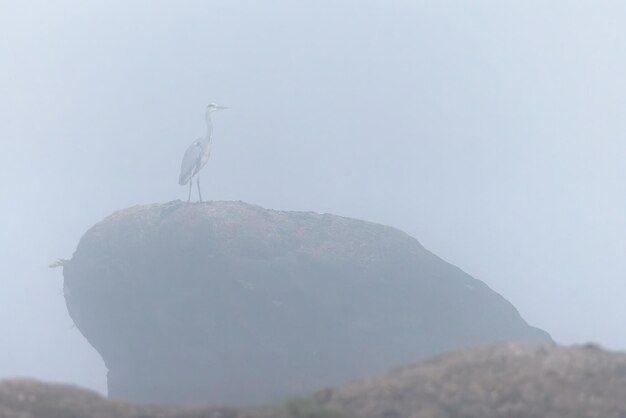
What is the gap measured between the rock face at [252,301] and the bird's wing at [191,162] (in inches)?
161

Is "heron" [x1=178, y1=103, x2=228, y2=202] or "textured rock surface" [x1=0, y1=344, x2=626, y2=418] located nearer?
"textured rock surface" [x1=0, y1=344, x2=626, y2=418]

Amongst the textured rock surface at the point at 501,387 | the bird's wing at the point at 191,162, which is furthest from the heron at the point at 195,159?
the textured rock surface at the point at 501,387

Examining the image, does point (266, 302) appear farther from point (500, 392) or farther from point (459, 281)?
point (500, 392)

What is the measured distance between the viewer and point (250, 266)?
107 feet

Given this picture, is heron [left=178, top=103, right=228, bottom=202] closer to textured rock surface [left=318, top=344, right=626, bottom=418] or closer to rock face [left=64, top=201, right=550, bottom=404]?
rock face [left=64, top=201, right=550, bottom=404]

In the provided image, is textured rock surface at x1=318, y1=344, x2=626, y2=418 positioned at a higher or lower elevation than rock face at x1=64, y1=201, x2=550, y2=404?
lower

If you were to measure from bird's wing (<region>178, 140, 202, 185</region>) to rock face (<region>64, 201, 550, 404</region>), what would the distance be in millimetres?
4086

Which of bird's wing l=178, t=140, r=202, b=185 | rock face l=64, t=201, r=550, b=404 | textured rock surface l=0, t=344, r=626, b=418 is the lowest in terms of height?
textured rock surface l=0, t=344, r=626, b=418

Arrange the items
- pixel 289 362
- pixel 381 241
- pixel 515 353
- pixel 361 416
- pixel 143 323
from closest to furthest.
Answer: pixel 361 416 < pixel 515 353 < pixel 289 362 < pixel 143 323 < pixel 381 241

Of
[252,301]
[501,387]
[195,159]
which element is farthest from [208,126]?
[501,387]

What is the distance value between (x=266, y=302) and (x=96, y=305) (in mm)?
5922

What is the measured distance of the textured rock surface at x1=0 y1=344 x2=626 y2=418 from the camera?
10.8m

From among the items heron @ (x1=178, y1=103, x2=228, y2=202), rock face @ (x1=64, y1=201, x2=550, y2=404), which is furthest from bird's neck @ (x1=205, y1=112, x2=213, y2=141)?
rock face @ (x1=64, y1=201, x2=550, y2=404)

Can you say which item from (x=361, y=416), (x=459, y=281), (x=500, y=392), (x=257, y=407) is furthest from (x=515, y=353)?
(x=459, y=281)
